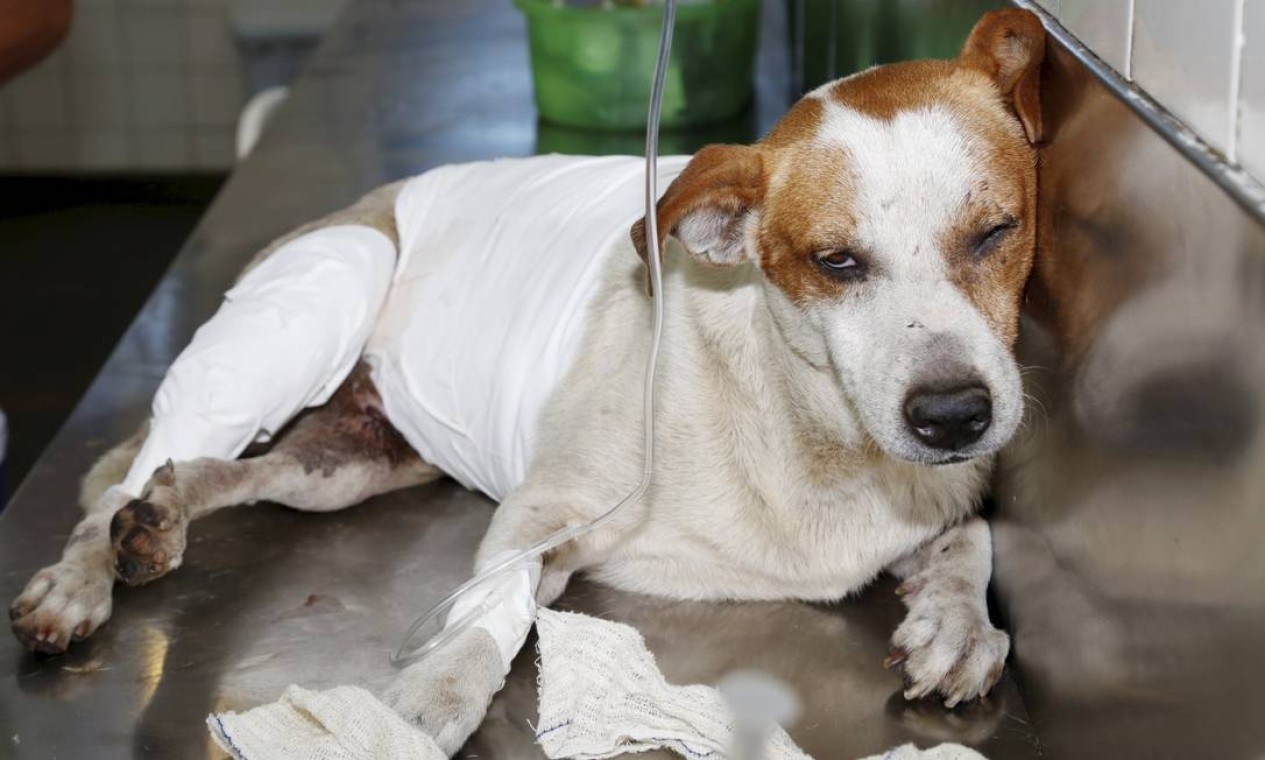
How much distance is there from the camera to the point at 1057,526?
58.8 inches

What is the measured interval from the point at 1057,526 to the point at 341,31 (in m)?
3.25

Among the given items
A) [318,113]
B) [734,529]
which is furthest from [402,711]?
[318,113]

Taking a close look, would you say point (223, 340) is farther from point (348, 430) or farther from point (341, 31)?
point (341, 31)

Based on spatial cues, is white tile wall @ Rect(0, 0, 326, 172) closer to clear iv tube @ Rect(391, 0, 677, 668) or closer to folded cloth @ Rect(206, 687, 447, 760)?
clear iv tube @ Rect(391, 0, 677, 668)

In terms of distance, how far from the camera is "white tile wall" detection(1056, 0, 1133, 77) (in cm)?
134

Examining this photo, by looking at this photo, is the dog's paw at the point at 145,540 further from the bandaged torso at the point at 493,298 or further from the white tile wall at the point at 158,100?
the white tile wall at the point at 158,100

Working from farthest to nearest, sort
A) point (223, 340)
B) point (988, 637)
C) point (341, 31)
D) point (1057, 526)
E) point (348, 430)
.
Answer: point (341, 31), point (348, 430), point (223, 340), point (988, 637), point (1057, 526)

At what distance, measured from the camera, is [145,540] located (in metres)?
1.85

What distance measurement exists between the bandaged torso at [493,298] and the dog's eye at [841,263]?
464 millimetres

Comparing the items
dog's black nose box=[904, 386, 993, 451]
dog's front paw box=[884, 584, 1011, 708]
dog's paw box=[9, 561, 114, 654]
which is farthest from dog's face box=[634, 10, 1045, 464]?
dog's paw box=[9, 561, 114, 654]

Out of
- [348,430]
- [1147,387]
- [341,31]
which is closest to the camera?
[1147,387]

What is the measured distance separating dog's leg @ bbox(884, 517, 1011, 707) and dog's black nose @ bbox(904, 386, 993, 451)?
239mm

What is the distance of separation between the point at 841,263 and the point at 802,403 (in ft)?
0.65

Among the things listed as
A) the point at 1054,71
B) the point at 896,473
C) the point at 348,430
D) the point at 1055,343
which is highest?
the point at 1054,71
